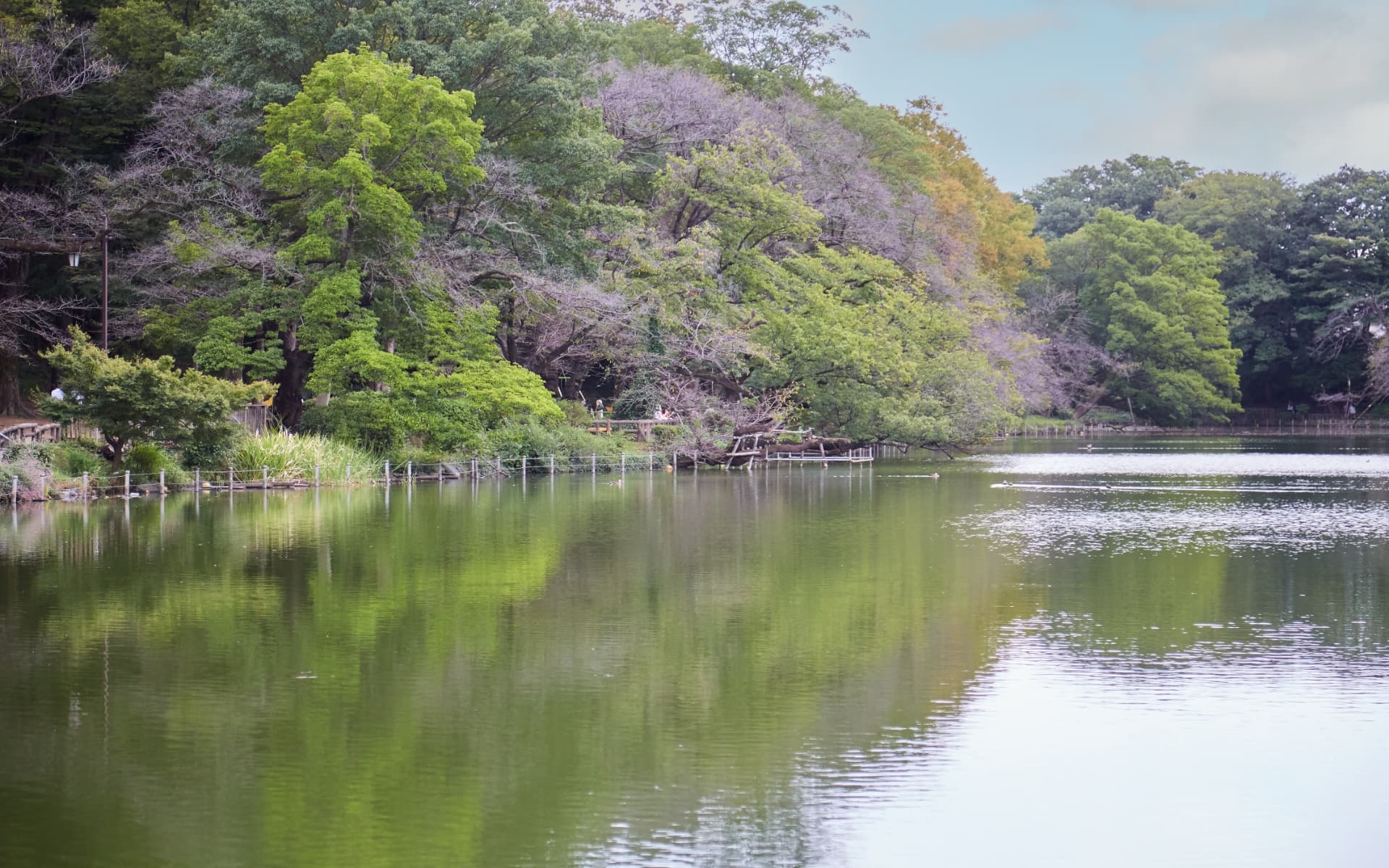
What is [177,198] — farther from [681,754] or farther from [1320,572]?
[681,754]

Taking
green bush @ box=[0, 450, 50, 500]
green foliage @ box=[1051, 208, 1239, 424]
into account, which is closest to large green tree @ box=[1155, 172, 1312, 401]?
green foliage @ box=[1051, 208, 1239, 424]

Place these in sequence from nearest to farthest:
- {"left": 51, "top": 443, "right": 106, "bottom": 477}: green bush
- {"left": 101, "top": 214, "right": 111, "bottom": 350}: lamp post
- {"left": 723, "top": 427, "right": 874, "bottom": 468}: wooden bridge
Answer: {"left": 51, "top": 443, "right": 106, "bottom": 477}: green bush → {"left": 101, "top": 214, "right": 111, "bottom": 350}: lamp post → {"left": 723, "top": 427, "right": 874, "bottom": 468}: wooden bridge

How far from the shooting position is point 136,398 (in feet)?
88.2

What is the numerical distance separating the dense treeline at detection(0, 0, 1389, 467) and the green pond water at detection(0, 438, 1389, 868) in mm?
13718

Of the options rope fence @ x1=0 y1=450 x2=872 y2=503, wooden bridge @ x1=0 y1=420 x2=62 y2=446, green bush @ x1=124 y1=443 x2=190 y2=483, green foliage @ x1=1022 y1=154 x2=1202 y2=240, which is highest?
green foliage @ x1=1022 y1=154 x2=1202 y2=240

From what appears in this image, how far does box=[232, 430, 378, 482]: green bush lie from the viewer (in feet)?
101

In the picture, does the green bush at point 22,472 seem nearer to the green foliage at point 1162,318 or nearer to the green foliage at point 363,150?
the green foliage at point 363,150

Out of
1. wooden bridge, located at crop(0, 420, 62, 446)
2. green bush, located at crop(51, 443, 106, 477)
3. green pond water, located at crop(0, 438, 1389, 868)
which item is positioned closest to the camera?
green pond water, located at crop(0, 438, 1389, 868)

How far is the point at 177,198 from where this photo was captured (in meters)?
35.1

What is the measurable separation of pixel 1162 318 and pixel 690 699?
6683 cm

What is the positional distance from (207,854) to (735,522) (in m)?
16.9

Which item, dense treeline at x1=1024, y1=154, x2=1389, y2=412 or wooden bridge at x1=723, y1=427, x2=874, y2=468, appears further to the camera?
dense treeline at x1=1024, y1=154, x2=1389, y2=412

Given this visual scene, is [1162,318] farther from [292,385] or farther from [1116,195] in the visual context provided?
[292,385]

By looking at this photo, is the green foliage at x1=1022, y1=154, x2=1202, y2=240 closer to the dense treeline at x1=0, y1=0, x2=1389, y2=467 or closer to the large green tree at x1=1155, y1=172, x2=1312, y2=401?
the large green tree at x1=1155, y1=172, x2=1312, y2=401
